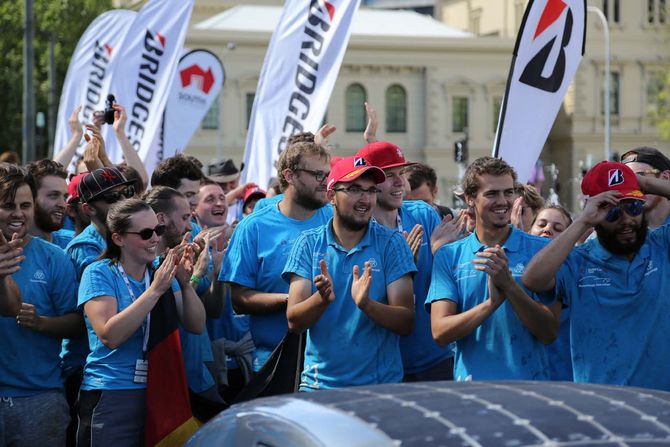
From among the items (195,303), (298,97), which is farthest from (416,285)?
(298,97)

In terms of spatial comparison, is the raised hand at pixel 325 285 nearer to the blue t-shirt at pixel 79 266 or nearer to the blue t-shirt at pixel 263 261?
the blue t-shirt at pixel 263 261

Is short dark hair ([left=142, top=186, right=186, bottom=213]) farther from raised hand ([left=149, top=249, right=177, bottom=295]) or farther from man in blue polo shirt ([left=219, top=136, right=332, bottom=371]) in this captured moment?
raised hand ([left=149, top=249, right=177, bottom=295])

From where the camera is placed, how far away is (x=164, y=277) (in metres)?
6.04

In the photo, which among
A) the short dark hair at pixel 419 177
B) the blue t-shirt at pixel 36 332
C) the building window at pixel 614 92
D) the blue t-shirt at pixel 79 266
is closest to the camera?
the blue t-shirt at pixel 36 332

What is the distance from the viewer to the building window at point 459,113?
7556 cm

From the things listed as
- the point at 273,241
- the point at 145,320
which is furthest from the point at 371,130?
the point at 145,320

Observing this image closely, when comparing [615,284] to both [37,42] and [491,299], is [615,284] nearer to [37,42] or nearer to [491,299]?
[491,299]

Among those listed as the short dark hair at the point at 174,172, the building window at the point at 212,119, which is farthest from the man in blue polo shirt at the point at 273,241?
the building window at the point at 212,119

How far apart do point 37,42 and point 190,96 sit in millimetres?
41843

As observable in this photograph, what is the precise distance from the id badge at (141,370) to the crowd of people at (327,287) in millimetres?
20

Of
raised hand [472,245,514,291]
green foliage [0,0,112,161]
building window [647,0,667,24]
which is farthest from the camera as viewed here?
building window [647,0,667,24]

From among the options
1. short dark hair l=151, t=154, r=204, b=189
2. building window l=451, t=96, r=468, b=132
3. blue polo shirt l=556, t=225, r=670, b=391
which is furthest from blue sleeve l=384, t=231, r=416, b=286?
building window l=451, t=96, r=468, b=132

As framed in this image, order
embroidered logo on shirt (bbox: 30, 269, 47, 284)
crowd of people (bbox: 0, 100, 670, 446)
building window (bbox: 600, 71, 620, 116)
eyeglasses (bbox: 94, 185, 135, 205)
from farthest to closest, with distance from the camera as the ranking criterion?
building window (bbox: 600, 71, 620, 116) → eyeglasses (bbox: 94, 185, 135, 205) → embroidered logo on shirt (bbox: 30, 269, 47, 284) → crowd of people (bbox: 0, 100, 670, 446)

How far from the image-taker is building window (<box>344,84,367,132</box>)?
7356cm
